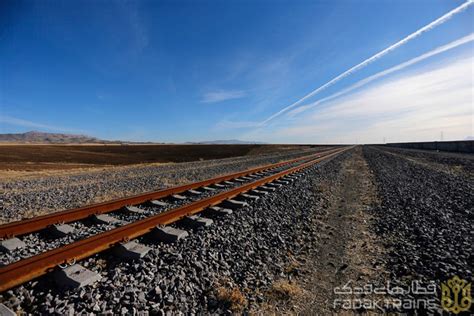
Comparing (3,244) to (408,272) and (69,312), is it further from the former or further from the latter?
(408,272)

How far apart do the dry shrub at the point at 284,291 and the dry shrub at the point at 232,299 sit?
1.51ft

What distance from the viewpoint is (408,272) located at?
3893mm

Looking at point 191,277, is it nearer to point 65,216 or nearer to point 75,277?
point 75,277

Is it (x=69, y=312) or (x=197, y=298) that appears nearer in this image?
(x=69, y=312)

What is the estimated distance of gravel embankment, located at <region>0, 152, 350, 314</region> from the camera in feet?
9.45

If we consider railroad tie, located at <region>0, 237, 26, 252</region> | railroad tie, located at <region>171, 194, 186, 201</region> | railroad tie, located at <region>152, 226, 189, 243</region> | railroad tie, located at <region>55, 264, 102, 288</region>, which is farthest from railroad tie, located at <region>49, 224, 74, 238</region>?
railroad tie, located at <region>171, 194, 186, 201</region>

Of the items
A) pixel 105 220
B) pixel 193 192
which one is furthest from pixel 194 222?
pixel 193 192

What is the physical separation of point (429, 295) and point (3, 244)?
267 inches

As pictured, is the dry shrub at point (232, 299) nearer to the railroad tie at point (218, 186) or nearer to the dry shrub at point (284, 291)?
the dry shrub at point (284, 291)

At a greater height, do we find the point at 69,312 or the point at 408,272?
the point at 69,312

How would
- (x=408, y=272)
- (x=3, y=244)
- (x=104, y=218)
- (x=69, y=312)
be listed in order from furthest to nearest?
(x=104, y=218), (x=3, y=244), (x=408, y=272), (x=69, y=312)

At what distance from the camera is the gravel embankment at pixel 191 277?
2.88 metres

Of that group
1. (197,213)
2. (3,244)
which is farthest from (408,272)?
(3,244)

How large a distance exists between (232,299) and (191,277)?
713mm
